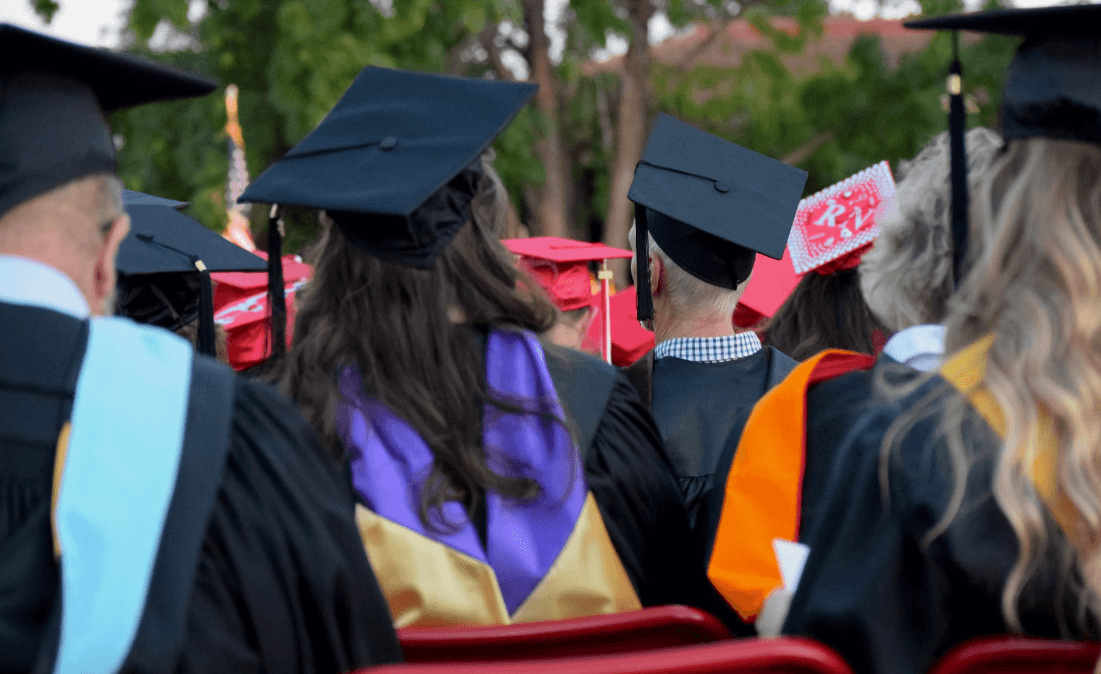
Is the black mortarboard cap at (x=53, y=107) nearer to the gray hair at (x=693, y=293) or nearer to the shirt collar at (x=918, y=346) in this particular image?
the shirt collar at (x=918, y=346)

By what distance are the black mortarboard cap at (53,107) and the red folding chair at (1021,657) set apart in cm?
145

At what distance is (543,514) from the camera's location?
2.13 m

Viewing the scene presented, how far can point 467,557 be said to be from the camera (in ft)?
6.71

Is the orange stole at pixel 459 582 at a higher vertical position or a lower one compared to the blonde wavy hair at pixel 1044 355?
lower

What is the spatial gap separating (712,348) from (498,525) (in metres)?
1.18

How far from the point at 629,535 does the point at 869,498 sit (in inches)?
30.7

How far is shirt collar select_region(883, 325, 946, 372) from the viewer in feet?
6.24

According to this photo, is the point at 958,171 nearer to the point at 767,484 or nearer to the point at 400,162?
the point at 767,484

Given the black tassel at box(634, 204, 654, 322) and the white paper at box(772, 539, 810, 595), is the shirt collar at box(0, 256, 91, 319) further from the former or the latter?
the black tassel at box(634, 204, 654, 322)

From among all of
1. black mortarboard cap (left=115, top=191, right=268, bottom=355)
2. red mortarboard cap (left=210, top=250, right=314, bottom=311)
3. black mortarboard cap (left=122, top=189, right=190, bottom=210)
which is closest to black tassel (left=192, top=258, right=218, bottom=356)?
black mortarboard cap (left=115, top=191, right=268, bottom=355)

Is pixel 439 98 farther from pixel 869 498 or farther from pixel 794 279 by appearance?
pixel 794 279

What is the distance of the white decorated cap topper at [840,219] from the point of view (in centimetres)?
369

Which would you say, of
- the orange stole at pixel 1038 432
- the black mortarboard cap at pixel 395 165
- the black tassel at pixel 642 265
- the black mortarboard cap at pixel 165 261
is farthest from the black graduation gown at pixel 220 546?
the black mortarboard cap at pixel 165 261

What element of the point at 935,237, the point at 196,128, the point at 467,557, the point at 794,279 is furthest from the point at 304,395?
the point at 196,128
